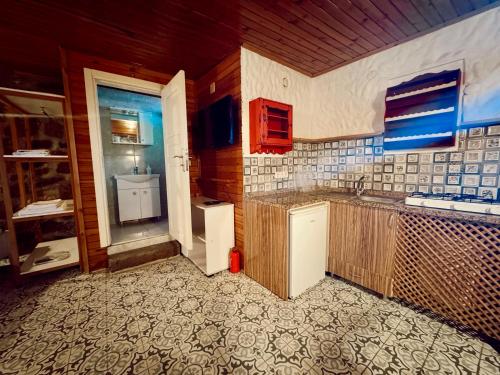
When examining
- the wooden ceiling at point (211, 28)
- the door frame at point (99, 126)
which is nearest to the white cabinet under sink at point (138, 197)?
the door frame at point (99, 126)

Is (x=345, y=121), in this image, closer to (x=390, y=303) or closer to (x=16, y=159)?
(x=390, y=303)

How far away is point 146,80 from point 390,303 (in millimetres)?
3636

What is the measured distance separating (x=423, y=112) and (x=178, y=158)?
8.36 feet

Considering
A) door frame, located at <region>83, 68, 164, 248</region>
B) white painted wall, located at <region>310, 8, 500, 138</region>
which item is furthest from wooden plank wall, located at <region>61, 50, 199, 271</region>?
white painted wall, located at <region>310, 8, 500, 138</region>

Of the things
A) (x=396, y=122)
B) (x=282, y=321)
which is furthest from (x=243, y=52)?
(x=282, y=321)

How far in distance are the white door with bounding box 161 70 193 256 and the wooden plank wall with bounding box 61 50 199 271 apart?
0.68 m

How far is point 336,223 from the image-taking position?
201cm

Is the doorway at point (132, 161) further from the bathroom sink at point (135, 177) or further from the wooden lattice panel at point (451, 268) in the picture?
the wooden lattice panel at point (451, 268)

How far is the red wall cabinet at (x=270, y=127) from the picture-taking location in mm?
2029

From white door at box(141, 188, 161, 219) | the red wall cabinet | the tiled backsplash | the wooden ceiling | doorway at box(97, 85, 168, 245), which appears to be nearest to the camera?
the wooden ceiling

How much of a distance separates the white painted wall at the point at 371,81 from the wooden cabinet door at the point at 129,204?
2.69 meters

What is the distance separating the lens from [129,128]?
394cm

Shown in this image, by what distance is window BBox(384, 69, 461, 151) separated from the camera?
67.4 inches

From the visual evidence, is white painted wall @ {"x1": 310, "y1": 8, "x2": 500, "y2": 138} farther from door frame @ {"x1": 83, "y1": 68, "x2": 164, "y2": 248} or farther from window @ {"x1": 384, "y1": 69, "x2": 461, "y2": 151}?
door frame @ {"x1": 83, "y1": 68, "x2": 164, "y2": 248}
